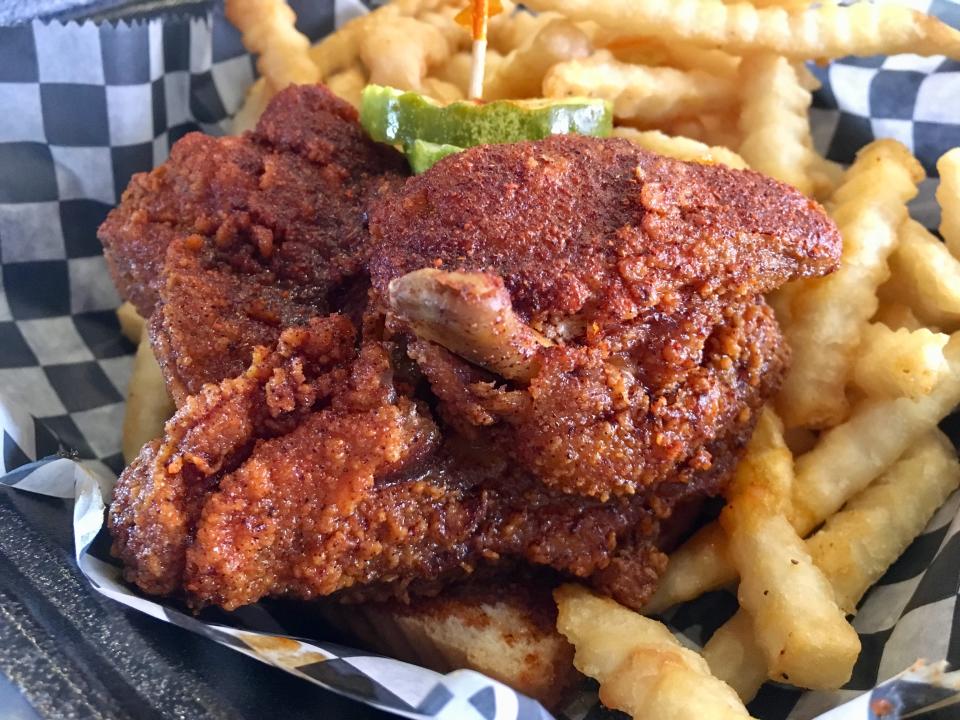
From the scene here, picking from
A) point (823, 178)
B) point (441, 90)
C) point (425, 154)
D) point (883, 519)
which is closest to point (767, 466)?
point (883, 519)

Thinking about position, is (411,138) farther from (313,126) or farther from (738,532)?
(738,532)

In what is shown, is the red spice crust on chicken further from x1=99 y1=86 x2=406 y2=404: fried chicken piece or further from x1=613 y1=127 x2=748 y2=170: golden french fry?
x1=613 y1=127 x2=748 y2=170: golden french fry

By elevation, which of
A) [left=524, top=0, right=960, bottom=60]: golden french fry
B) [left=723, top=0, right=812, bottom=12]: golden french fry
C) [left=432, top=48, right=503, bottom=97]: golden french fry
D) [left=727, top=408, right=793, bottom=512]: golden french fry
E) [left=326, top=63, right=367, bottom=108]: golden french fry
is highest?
[left=723, top=0, right=812, bottom=12]: golden french fry

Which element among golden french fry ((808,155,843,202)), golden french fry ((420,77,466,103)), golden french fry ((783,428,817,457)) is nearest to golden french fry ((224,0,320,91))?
golden french fry ((420,77,466,103))

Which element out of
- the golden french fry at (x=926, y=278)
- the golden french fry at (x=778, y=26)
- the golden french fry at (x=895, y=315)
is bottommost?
the golden french fry at (x=895, y=315)

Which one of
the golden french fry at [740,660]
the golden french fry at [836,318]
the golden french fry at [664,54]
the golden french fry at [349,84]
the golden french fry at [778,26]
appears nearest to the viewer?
the golden french fry at [740,660]

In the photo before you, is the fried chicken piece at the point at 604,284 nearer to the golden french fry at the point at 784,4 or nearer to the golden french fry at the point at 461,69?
the golden french fry at the point at 784,4

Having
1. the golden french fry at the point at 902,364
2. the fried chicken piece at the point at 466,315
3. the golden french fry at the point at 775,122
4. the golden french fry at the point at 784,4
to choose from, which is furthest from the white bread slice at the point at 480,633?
the golden french fry at the point at 784,4
